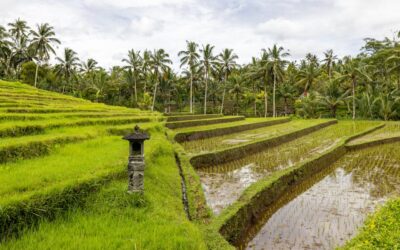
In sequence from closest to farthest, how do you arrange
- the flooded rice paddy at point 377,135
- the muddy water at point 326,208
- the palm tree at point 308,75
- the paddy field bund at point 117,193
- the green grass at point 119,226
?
the green grass at point 119,226 → the paddy field bund at point 117,193 → the muddy water at point 326,208 → the flooded rice paddy at point 377,135 → the palm tree at point 308,75

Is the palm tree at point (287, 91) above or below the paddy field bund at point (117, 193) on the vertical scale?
above

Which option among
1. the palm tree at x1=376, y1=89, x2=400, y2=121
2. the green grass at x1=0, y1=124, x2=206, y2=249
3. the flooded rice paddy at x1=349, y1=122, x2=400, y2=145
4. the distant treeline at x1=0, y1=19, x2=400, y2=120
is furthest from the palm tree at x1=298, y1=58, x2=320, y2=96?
the green grass at x1=0, y1=124, x2=206, y2=249

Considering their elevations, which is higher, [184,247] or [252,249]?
[184,247]

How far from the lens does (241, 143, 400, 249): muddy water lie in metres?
6.11

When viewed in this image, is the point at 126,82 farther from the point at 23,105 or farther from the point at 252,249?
the point at 252,249

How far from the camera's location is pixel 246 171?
10.9 metres

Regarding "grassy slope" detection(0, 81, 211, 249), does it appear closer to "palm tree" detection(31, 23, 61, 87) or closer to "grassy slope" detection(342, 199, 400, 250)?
"grassy slope" detection(342, 199, 400, 250)

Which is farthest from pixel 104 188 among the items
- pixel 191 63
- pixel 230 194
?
pixel 191 63

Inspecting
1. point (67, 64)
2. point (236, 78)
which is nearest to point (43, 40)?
point (67, 64)

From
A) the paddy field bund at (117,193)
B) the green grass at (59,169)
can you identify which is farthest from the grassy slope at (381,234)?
the green grass at (59,169)

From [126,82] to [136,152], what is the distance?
121 feet

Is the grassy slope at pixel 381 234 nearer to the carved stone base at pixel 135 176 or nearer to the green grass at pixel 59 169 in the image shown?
the carved stone base at pixel 135 176

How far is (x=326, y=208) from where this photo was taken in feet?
25.6

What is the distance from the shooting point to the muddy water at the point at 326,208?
6.11 metres
